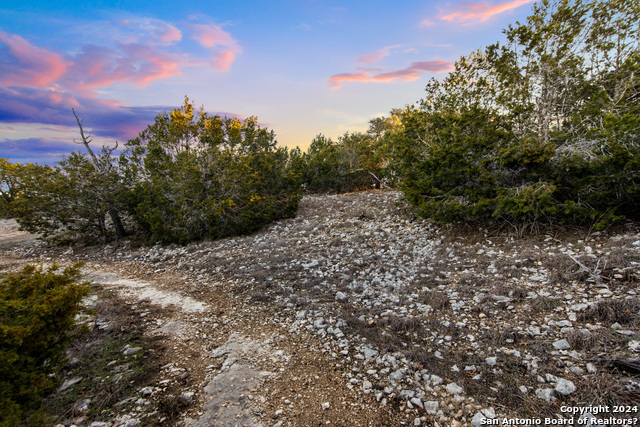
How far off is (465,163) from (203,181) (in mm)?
11420

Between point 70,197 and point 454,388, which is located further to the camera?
point 70,197

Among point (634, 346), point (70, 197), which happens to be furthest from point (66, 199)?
point (634, 346)

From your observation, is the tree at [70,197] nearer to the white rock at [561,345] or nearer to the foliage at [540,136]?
the foliage at [540,136]

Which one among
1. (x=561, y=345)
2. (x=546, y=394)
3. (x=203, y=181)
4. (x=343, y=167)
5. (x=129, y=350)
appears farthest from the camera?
(x=343, y=167)

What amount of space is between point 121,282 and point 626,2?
20.8m

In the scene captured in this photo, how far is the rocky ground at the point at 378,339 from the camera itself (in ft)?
11.5

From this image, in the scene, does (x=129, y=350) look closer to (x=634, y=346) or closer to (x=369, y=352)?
(x=369, y=352)

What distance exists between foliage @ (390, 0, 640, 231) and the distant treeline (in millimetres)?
43

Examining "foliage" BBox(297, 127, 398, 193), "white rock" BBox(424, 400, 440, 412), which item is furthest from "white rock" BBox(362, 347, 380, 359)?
"foliage" BBox(297, 127, 398, 193)

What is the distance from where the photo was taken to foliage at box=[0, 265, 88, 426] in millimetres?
3031

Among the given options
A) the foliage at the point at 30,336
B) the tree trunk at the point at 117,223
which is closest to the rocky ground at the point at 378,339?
the foliage at the point at 30,336

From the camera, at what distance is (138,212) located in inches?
567

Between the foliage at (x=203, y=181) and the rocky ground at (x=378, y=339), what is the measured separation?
4.15 meters

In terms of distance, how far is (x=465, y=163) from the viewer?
959cm
